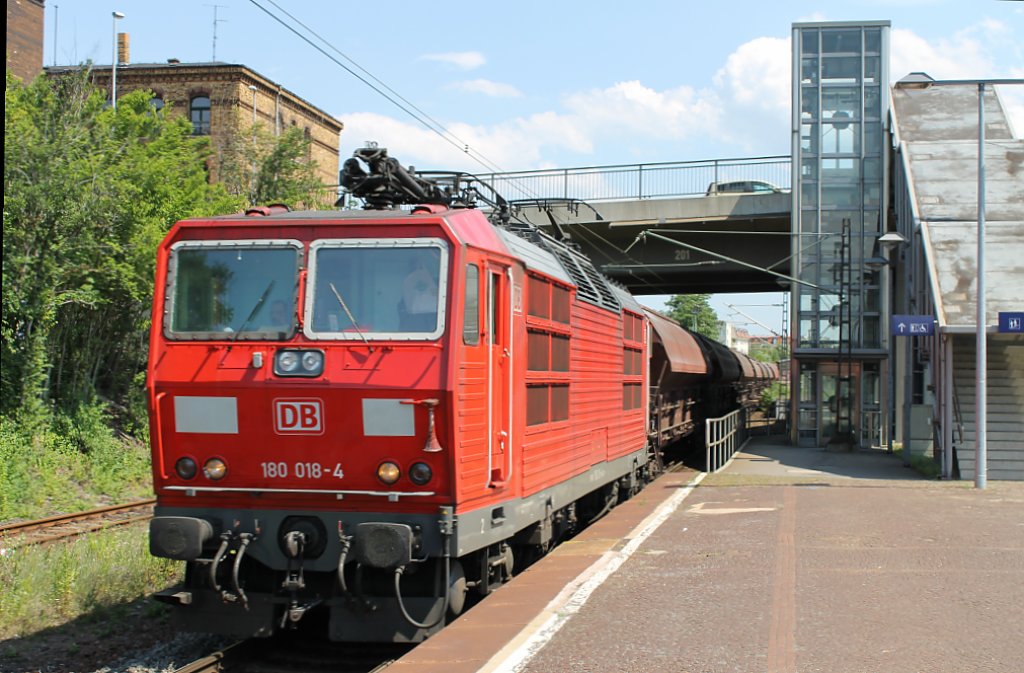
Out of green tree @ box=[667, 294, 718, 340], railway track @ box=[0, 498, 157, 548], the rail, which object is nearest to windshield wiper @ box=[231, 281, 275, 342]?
railway track @ box=[0, 498, 157, 548]

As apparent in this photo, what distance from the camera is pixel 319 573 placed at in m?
7.64

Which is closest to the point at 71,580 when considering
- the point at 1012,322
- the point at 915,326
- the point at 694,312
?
the point at 915,326

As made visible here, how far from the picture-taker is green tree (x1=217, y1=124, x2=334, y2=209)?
28.0 metres

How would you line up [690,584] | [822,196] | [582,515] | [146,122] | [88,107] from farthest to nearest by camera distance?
[822,196] → [146,122] → [88,107] → [582,515] → [690,584]

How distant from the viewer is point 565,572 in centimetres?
941

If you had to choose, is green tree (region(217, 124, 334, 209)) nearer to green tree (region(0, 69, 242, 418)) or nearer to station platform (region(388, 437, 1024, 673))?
green tree (region(0, 69, 242, 418))

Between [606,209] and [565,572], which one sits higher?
[606,209]

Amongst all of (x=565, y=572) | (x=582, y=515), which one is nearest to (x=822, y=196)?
(x=582, y=515)

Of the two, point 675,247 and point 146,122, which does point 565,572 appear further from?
point 675,247

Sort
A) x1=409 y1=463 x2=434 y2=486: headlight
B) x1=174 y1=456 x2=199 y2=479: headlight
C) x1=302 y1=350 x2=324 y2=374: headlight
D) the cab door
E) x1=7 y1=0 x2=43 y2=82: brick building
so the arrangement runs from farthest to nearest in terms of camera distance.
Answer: x1=7 y1=0 x2=43 y2=82: brick building < the cab door < x1=174 y1=456 x2=199 y2=479: headlight < x1=302 y1=350 x2=324 y2=374: headlight < x1=409 y1=463 x2=434 y2=486: headlight

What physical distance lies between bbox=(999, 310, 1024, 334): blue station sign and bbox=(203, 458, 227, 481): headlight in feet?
47.8

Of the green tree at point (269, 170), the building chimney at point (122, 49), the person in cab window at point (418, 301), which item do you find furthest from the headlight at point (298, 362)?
the building chimney at point (122, 49)

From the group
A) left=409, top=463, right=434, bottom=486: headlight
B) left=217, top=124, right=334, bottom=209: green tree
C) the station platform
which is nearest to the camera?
the station platform

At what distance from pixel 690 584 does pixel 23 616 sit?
6.00 meters
